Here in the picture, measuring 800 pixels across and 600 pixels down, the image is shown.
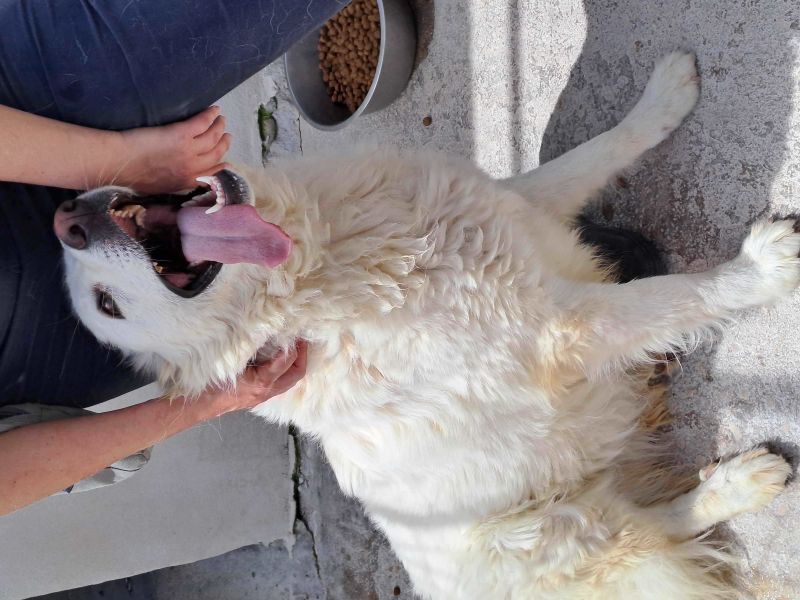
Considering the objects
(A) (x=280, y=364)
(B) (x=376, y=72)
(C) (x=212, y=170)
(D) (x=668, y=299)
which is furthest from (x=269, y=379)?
(B) (x=376, y=72)

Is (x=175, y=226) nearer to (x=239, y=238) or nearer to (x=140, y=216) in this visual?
(x=140, y=216)

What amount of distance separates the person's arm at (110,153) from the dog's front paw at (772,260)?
1684 millimetres

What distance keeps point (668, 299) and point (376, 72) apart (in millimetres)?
2002

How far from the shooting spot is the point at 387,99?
357 centimetres

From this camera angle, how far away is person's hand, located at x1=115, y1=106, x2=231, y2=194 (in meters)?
1.83

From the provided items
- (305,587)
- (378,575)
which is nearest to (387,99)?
(378,575)

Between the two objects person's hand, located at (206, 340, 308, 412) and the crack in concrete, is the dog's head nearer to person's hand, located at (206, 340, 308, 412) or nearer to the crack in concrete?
person's hand, located at (206, 340, 308, 412)

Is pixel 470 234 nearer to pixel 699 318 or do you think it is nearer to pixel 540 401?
pixel 540 401

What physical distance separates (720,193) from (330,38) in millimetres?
2393

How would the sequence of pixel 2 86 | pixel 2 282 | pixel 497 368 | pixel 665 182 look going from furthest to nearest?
pixel 665 182
pixel 497 368
pixel 2 282
pixel 2 86

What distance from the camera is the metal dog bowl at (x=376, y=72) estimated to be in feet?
11.0

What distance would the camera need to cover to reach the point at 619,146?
2.46m

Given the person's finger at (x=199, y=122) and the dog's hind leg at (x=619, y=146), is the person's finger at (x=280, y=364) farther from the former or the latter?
the dog's hind leg at (x=619, y=146)

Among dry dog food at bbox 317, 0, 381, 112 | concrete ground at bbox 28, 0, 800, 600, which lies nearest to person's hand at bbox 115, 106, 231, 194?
concrete ground at bbox 28, 0, 800, 600
